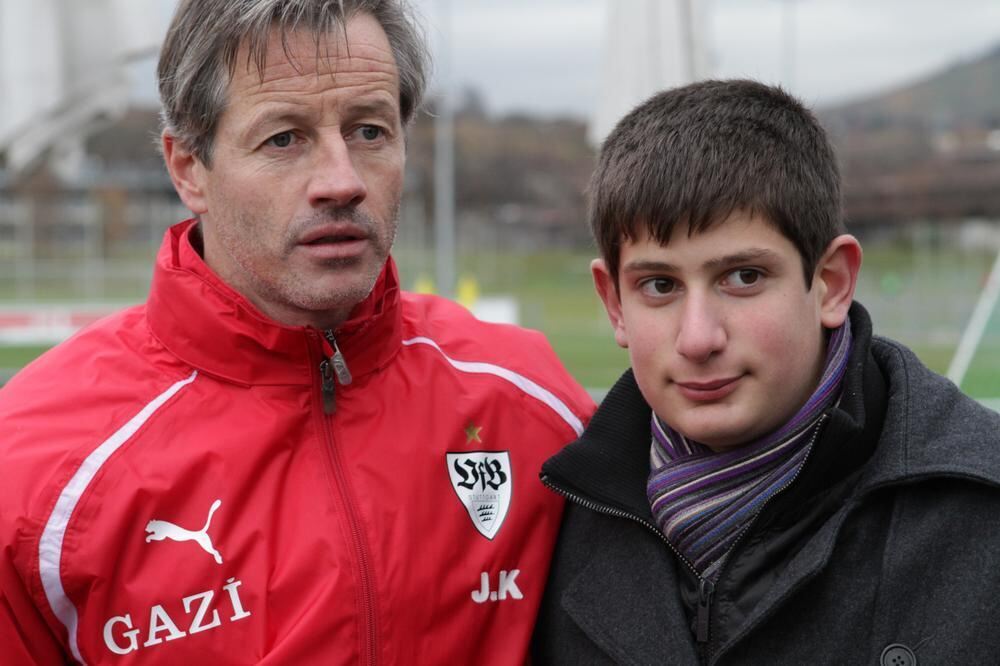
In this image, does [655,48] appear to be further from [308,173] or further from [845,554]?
[845,554]

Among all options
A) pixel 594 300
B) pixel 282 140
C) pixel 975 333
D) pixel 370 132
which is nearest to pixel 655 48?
pixel 975 333

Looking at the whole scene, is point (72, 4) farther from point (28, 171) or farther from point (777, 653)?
point (777, 653)

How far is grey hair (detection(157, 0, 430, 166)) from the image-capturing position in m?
2.16

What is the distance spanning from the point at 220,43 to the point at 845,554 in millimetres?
1435

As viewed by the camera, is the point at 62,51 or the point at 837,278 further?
the point at 62,51

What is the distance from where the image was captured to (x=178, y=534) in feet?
6.63

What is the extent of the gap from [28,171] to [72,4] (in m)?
1.87

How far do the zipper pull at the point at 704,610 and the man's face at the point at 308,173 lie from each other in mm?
813

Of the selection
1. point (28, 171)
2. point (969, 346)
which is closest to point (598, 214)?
point (969, 346)

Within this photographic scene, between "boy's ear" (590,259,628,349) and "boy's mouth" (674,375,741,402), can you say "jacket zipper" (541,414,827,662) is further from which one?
"boy's ear" (590,259,628,349)

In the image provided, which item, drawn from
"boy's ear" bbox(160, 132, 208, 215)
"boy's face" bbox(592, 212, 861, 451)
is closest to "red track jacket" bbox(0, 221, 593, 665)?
"boy's ear" bbox(160, 132, 208, 215)

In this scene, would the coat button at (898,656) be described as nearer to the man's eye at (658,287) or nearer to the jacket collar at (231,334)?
the man's eye at (658,287)

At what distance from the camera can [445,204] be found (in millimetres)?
18734

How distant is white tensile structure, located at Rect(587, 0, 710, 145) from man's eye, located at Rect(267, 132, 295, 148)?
367cm
